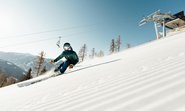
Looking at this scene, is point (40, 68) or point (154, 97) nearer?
point (154, 97)

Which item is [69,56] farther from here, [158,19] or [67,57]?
[158,19]

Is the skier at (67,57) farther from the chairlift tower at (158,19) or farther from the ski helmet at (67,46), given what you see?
the chairlift tower at (158,19)

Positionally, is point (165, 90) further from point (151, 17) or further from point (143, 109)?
point (151, 17)

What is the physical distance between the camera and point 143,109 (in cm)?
159

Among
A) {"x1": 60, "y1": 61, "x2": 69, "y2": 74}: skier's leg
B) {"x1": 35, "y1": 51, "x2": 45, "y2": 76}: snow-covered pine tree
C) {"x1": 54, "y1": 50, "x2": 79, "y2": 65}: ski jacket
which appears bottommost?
{"x1": 35, "y1": 51, "x2": 45, "y2": 76}: snow-covered pine tree

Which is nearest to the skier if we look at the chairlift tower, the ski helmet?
the ski helmet

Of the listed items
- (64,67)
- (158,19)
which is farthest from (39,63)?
(64,67)

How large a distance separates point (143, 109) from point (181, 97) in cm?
30

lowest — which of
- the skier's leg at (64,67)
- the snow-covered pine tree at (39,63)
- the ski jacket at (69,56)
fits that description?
the snow-covered pine tree at (39,63)

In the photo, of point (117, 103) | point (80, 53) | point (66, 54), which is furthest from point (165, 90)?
point (80, 53)

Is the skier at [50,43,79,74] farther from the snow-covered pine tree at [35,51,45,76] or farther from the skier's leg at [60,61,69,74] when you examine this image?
the snow-covered pine tree at [35,51,45,76]

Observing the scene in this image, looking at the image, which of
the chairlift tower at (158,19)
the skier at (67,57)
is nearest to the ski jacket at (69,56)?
the skier at (67,57)

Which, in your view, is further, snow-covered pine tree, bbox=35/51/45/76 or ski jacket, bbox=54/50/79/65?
snow-covered pine tree, bbox=35/51/45/76

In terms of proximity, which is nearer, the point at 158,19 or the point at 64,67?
the point at 64,67
